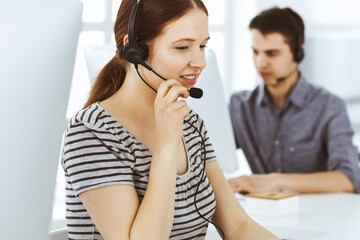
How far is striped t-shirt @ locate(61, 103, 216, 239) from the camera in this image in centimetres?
100

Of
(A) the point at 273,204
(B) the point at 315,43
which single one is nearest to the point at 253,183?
(A) the point at 273,204

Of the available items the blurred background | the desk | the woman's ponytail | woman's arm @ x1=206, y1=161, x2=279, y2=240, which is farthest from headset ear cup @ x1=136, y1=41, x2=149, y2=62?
the blurred background

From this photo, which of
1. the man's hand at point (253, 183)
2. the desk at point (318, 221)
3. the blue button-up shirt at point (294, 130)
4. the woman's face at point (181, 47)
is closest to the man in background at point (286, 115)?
the blue button-up shirt at point (294, 130)

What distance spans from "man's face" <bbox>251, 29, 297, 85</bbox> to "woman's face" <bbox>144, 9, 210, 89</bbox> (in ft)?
3.80

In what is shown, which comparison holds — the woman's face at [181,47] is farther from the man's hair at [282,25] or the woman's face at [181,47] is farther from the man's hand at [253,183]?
the man's hair at [282,25]

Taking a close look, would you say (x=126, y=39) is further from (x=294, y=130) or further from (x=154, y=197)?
(x=294, y=130)

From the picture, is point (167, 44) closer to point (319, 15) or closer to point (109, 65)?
point (109, 65)

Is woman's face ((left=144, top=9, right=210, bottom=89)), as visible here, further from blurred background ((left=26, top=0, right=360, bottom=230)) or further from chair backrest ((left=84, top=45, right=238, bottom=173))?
blurred background ((left=26, top=0, right=360, bottom=230))

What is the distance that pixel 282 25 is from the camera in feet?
7.34

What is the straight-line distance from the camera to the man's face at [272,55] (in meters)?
2.23

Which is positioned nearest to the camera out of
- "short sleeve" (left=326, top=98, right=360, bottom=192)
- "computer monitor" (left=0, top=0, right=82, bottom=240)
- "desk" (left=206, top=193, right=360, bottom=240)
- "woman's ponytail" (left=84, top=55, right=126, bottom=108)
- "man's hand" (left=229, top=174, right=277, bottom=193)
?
"computer monitor" (left=0, top=0, right=82, bottom=240)

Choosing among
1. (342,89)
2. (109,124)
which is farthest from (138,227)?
(342,89)

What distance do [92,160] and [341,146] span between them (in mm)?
1358

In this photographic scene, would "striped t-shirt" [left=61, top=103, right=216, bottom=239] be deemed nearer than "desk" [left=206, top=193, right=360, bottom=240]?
Yes
